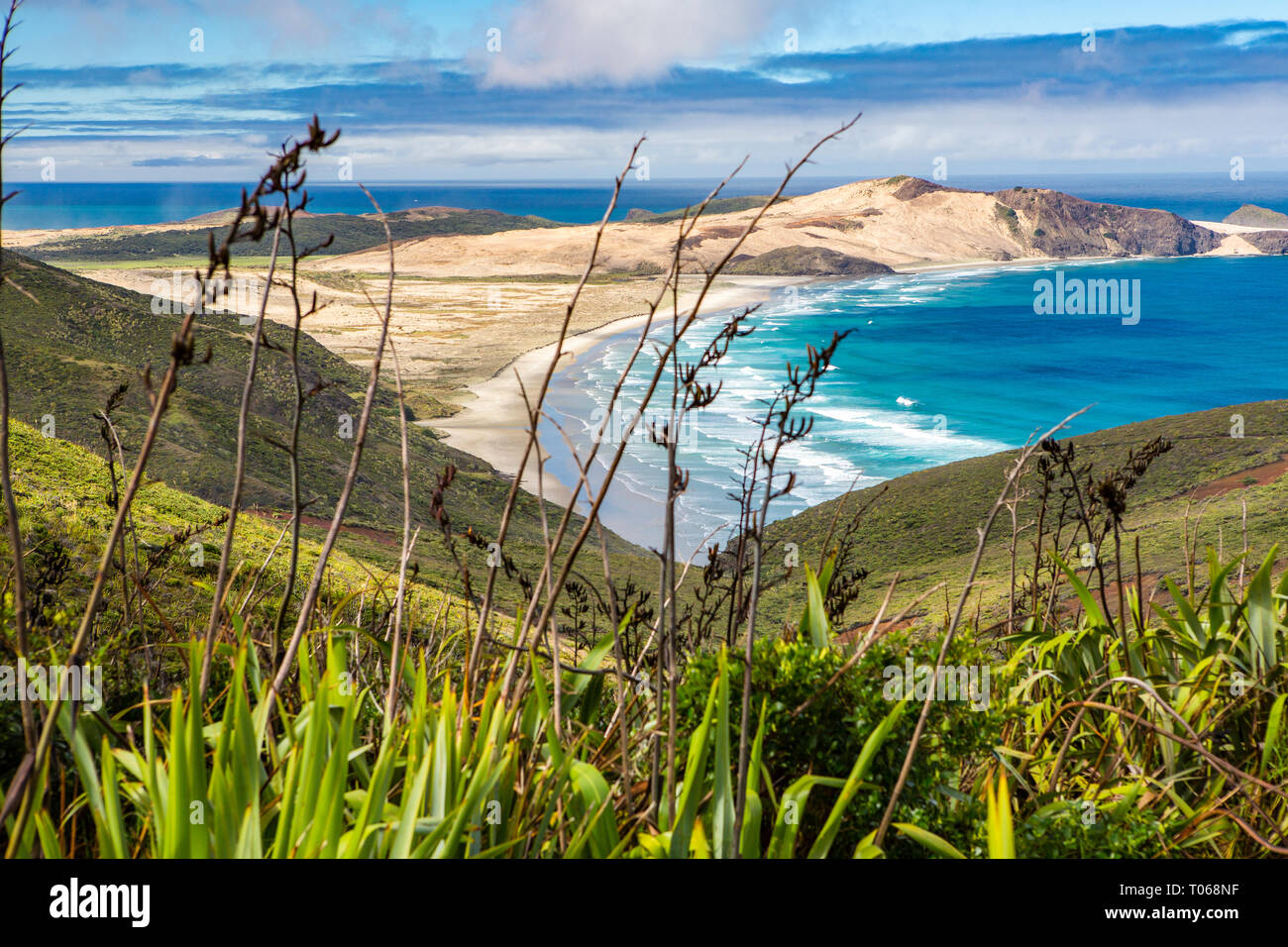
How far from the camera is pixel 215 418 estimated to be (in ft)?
66.5

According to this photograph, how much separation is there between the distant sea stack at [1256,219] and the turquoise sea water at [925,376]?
Answer: 3615 inches

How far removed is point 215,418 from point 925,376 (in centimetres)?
3877

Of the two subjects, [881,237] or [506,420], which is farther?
[881,237]

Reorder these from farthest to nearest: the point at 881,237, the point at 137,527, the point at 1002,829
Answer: the point at 881,237, the point at 137,527, the point at 1002,829

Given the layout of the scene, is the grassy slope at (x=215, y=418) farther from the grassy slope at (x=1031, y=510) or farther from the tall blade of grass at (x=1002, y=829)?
the tall blade of grass at (x=1002, y=829)

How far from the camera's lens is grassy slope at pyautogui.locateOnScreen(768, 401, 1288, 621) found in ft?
49.1

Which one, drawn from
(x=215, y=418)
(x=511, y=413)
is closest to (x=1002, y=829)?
(x=215, y=418)

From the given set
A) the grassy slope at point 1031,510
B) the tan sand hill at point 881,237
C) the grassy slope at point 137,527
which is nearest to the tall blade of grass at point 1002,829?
the grassy slope at point 137,527

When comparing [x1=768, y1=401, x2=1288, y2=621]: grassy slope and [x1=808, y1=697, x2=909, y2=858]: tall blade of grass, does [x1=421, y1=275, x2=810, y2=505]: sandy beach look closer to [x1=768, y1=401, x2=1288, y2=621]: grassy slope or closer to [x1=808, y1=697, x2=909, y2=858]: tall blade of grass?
[x1=768, y1=401, x2=1288, y2=621]: grassy slope

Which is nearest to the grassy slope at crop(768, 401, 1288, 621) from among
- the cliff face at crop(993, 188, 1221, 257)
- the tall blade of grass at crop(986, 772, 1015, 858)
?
the tall blade of grass at crop(986, 772, 1015, 858)

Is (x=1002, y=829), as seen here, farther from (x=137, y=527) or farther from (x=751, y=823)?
(x=137, y=527)

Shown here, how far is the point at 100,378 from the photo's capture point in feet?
64.5

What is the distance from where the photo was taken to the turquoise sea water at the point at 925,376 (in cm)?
2886
